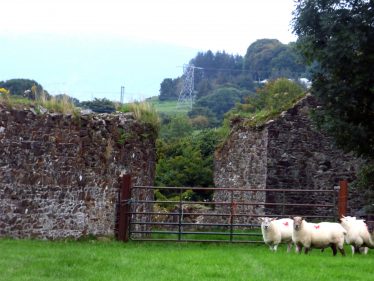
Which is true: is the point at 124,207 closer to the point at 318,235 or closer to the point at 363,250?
the point at 318,235

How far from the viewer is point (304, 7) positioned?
58.5 feet

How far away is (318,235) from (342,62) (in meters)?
4.29

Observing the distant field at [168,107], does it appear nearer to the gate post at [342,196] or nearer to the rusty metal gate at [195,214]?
the rusty metal gate at [195,214]

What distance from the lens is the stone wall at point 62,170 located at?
16.3 meters

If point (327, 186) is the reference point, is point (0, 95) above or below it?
above

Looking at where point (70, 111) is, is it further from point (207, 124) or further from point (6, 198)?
point (207, 124)

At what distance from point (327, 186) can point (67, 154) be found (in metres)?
10.3

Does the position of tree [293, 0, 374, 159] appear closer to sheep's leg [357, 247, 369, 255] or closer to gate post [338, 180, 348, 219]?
gate post [338, 180, 348, 219]

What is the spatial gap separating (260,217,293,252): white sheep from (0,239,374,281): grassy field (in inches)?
20.4

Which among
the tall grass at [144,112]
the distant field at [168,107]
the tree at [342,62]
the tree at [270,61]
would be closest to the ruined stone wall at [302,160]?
the tree at [342,62]

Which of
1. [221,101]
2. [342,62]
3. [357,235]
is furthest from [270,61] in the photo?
[357,235]

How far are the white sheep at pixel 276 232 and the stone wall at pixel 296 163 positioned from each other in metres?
6.87

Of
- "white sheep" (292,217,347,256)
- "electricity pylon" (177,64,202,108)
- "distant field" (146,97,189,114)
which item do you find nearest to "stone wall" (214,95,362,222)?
"white sheep" (292,217,347,256)

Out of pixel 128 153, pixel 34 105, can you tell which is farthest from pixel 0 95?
pixel 128 153
